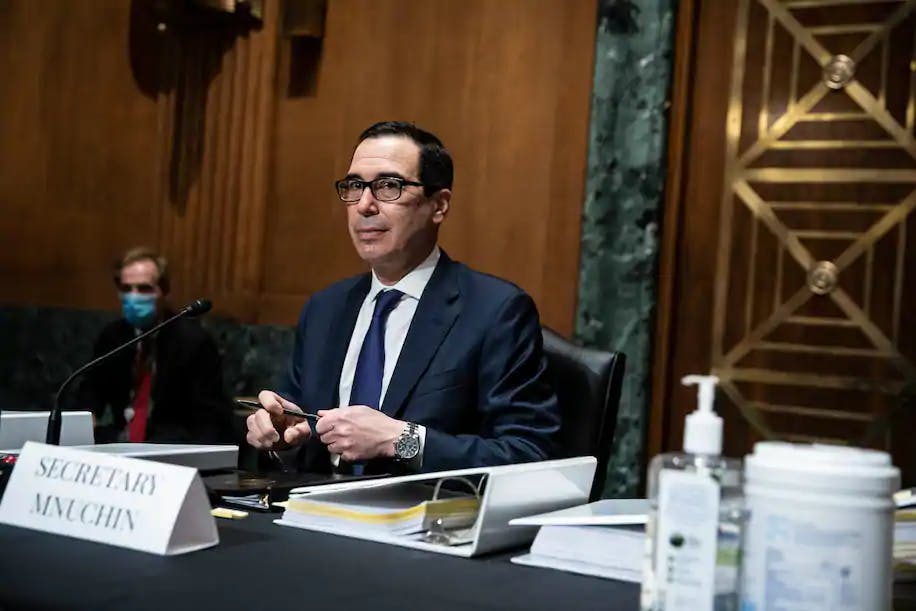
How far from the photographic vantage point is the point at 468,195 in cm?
369

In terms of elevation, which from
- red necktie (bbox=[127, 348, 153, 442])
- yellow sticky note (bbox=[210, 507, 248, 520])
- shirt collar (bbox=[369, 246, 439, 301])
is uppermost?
shirt collar (bbox=[369, 246, 439, 301])

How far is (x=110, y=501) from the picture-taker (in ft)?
4.06

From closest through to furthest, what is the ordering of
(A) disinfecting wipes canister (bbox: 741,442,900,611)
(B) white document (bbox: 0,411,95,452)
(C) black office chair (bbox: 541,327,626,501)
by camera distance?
(A) disinfecting wipes canister (bbox: 741,442,900,611), (B) white document (bbox: 0,411,95,452), (C) black office chair (bbox: 541,327,626,501)

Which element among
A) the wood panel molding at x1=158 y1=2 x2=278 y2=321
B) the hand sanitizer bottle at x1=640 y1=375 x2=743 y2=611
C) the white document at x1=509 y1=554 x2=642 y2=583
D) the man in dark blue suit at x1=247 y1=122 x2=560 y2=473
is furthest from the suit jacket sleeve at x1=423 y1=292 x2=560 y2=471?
the wood panel molding at x1=158 y1=2 x2=278 y2=321

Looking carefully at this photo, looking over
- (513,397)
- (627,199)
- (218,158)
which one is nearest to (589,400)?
(513,397)

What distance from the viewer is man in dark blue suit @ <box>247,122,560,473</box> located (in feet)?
6.81

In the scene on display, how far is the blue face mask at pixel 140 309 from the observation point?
12.2 feet

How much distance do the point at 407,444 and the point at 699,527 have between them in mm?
1053

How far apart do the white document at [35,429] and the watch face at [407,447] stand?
1.61 feet

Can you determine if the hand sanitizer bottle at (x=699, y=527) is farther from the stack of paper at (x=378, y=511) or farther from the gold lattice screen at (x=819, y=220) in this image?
the gold lattice screen at (x=819, y=220)

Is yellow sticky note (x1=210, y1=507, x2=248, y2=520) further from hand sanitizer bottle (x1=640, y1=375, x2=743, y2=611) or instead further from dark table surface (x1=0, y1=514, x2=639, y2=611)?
hand sanitizer bottle (x1=640, y1=375, x2=743, y2=611)

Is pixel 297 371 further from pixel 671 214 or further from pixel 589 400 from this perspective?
pixel 671 214

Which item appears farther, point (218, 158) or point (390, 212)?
point (218, 158)

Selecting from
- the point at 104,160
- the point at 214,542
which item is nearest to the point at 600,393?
the point at 214,542
